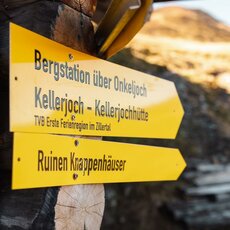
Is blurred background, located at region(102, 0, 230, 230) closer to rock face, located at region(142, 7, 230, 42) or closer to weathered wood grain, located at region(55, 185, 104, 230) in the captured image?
rock face, located at region(142, 7, 230, 42)

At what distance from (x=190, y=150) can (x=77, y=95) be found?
6.83 metres

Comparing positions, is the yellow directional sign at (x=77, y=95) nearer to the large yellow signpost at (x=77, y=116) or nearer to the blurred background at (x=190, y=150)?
the large yellow signpost at (x=77, y=116)

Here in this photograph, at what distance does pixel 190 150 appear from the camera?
29.5 ft

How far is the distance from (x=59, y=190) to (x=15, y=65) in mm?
585

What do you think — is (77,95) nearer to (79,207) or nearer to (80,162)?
(80,162)

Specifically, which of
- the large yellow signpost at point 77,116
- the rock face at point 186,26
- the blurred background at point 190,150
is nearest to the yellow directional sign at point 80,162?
the large yellow signpost at point 77,116

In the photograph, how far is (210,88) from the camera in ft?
38.6

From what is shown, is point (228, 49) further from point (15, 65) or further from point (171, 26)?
point (15, 65)

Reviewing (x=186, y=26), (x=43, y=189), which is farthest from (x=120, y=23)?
(x=186, y=26)

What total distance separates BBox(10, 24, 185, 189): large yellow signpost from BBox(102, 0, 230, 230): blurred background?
433cm

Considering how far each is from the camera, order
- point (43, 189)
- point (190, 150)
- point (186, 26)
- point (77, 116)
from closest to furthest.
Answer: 1. point (43, 189)
2. point (77, 116)
3. point (190, 150)
4. point (186, 26)

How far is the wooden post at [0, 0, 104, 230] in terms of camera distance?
6.93 feet

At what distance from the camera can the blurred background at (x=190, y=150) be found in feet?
24.6

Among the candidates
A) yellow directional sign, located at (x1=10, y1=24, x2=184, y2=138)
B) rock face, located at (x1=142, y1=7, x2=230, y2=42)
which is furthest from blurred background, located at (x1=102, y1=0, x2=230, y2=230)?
yellow directional sign, located at (x1=10, y1=24, x2=184, y2=138)
